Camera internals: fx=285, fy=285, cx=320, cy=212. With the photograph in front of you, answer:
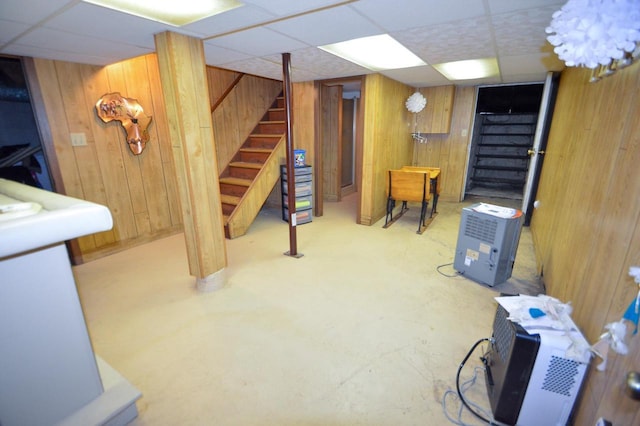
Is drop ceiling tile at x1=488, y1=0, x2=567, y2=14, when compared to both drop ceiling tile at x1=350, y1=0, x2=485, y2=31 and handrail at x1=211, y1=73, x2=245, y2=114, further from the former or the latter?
handrail at x1=211, y1=73, x2=245, y2=114

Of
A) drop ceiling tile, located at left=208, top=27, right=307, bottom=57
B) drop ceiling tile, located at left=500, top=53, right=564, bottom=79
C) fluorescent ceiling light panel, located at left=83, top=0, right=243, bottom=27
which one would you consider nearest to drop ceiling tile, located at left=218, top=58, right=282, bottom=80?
drop ceiling tile, located at left=208, top=27, right=307, bottom=57

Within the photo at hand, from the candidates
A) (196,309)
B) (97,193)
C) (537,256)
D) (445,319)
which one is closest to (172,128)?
(196,309)

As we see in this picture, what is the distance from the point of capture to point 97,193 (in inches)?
120

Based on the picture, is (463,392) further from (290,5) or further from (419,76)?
(419,76)

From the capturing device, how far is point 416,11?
172cm

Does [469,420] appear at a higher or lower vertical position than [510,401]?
lower

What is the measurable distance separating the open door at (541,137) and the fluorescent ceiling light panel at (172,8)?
364 cm

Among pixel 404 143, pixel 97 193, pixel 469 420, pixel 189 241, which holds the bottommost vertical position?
pixel 469 420

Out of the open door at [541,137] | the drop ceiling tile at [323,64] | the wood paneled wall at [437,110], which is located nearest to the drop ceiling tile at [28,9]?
the drop ceiling tile at [323,64]

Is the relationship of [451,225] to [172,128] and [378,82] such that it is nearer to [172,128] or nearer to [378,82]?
[378,82]

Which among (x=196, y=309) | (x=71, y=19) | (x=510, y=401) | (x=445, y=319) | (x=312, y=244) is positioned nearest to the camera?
(x=510, y=401)

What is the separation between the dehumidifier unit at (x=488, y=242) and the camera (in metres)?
2.37

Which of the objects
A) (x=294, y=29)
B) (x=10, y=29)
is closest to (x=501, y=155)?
(x=294, y=29)

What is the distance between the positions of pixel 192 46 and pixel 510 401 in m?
2.87
